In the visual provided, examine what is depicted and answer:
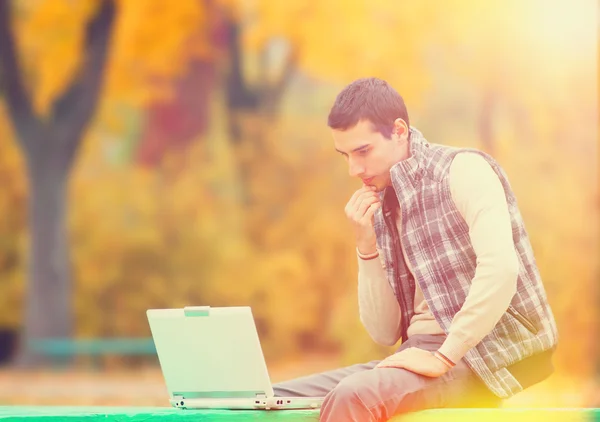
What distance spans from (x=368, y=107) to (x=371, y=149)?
0.36 feet

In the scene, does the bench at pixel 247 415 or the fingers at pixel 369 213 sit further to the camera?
the fingers at pixel 369 213

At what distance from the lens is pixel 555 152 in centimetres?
844

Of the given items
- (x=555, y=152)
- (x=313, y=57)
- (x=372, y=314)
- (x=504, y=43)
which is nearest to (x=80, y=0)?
(x=313, y=57)

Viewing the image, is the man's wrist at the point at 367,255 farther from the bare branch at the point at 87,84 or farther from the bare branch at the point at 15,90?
the bare branch at the point at 15,90

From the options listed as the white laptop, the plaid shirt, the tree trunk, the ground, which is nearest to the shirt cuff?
the plaid shirt

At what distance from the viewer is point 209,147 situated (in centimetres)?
1067

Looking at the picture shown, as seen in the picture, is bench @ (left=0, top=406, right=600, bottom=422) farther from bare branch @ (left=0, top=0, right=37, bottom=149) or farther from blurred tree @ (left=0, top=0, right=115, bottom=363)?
bare branch @ (left=0, top=0, right=37, bottom=149)

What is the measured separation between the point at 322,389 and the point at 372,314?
251 mm

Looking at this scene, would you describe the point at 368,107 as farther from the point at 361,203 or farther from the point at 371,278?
the point at 371,278

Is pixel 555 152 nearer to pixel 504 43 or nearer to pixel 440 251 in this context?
pixel 504 43

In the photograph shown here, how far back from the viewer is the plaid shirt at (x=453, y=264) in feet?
8.11

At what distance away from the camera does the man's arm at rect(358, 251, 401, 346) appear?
268 cm

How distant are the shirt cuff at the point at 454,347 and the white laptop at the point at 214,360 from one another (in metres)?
0.36

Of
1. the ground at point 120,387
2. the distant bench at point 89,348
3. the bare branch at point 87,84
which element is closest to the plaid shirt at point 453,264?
the ground at point 120,387
